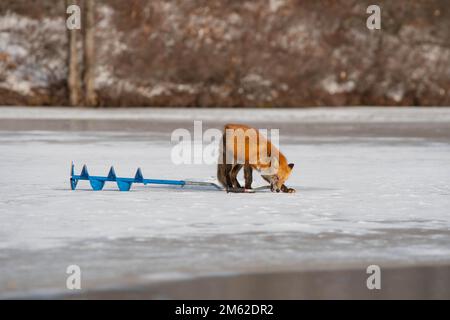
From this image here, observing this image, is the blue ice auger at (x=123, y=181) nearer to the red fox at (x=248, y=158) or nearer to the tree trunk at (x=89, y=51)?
the red fox at (x=248, y=158)

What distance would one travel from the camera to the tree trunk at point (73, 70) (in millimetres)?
28906

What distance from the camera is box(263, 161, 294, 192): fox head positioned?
10.6 m

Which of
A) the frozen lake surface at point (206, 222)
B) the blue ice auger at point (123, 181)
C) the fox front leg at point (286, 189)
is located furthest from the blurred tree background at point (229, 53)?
the fox front leg at point (286, 189)

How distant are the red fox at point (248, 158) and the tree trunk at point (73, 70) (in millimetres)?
18360

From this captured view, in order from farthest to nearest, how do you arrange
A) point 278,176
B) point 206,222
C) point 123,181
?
point 123,181, point 278,176, point 206,222

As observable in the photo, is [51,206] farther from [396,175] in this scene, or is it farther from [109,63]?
[109,63]

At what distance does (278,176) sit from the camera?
417 inches

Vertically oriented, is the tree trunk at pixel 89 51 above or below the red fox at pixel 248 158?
above

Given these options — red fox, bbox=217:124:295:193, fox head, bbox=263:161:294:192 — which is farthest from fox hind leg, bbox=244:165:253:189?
fox head, bbox=263:161:294:192

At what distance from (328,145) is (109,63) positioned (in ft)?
44.7

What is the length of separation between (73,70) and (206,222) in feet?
69.9

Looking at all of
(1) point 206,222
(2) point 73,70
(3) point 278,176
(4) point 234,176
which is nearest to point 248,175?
(4) point 234,176

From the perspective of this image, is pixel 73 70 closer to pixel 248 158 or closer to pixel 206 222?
pixel 248 158

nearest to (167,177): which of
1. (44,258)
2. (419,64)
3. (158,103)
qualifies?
(44,258)
